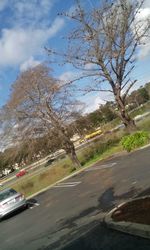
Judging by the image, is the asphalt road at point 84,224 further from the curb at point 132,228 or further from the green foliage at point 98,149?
the green foliage at point 98,149

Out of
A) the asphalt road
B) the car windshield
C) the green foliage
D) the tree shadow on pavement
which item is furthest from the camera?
the green foliage

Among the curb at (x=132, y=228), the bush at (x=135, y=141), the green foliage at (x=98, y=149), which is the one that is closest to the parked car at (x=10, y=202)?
the bush at (x=135, y=141)

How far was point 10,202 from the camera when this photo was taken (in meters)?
17.8

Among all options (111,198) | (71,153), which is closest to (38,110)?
(71,153)

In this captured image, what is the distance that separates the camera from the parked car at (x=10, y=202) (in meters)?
17.6

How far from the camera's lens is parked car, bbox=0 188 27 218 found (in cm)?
1758

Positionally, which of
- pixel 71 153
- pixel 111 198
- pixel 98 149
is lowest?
pixel 111 198

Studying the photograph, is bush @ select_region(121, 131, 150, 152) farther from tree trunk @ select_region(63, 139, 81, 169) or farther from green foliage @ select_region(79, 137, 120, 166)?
green foliage @ select_region(79, 137, 120, 166)

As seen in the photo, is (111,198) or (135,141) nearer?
(111,198)

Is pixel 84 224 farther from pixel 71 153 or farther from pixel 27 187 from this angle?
pixel 27 187

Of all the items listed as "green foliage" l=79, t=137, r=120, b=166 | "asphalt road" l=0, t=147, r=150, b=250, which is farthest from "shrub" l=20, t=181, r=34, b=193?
"asphalt road" l=0, t=147, r=150, b=250

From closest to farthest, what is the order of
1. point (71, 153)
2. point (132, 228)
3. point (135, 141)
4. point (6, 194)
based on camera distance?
point (132, 228) < point (6, 194) < point (135, 141) < point (71, 153)

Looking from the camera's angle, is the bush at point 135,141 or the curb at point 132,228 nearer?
the curb at point 132,228

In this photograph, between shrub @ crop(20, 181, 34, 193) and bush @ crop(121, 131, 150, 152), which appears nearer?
bush @ crop(121, 131, 150, 152)
